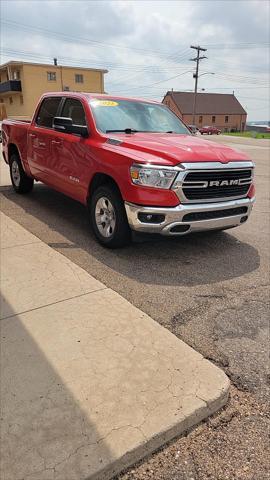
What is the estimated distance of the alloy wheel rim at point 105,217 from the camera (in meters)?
4.92

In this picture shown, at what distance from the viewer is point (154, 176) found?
4387mm

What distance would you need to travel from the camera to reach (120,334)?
10.4 feet

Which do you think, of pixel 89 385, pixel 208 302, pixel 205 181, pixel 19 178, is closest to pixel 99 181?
pixel 205 181

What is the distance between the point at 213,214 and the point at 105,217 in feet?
4.28

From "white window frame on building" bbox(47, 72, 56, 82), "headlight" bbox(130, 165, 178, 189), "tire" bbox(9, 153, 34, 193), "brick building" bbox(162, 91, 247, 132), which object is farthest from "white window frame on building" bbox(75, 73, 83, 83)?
"headlight" bbox(130, 165, 178, 189)

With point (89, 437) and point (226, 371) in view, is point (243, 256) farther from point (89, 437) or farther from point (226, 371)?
point (89, 437)

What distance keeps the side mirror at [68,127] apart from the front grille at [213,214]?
187 cm

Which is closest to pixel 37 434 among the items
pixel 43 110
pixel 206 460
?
pixel 206 460

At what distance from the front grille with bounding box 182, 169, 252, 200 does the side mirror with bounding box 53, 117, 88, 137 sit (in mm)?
1714

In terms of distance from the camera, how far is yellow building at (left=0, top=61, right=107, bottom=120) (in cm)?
5444

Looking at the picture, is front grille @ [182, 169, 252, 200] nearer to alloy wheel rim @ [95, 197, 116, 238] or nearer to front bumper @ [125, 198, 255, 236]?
front bumper @ [125, 198, 255, 236]

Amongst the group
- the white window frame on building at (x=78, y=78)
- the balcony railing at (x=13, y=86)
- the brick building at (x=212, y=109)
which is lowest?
the brick building at (x=212, y=109)

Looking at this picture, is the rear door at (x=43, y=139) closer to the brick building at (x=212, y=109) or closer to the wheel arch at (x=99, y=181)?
the wheel arch at (x=99, y=181)

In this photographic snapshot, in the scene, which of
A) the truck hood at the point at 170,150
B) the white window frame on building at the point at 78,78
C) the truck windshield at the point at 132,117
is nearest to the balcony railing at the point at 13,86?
the white window frame on building at the point at 78,78
